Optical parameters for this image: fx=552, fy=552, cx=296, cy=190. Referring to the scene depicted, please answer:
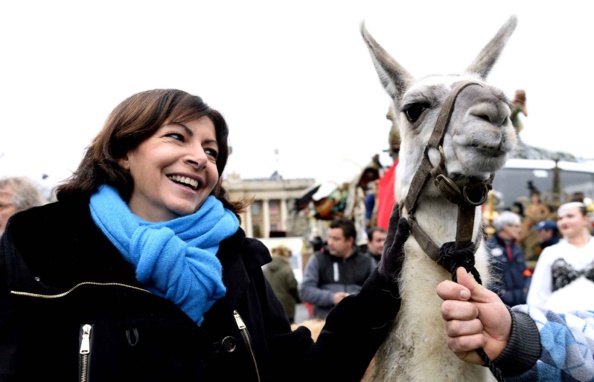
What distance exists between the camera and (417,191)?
2.15m

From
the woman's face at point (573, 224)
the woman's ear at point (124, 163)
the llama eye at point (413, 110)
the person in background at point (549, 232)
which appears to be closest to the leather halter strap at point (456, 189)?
the llama eye at point (413, 110)

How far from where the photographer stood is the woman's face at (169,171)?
1.87 m

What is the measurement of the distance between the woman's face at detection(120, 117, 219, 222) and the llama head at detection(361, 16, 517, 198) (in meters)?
0.86

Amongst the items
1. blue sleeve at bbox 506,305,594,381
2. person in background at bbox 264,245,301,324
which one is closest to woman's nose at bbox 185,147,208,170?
blue sleeve at bbox 506,305,594,381

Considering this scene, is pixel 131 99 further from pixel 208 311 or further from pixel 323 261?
pixel 323 261

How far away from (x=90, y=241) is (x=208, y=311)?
449mm

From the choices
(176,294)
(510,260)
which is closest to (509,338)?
(176,294)

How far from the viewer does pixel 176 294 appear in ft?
5.80

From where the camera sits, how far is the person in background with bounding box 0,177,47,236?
142 inches

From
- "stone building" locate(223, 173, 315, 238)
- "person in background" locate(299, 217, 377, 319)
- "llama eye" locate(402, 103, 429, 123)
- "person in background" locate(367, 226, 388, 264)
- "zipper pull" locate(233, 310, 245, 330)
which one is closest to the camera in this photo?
"zipper pull" locate(233, 310, 245, 330)

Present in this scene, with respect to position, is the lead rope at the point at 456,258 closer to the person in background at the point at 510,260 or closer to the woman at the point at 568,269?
the woman at the point at 568,269

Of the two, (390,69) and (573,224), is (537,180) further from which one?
(390,69)

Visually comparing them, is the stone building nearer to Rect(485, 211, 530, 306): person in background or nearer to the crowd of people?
Rect(485, 211, 530, 306): person in background

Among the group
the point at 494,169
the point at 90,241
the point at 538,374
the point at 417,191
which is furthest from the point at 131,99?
the point at 538,374
